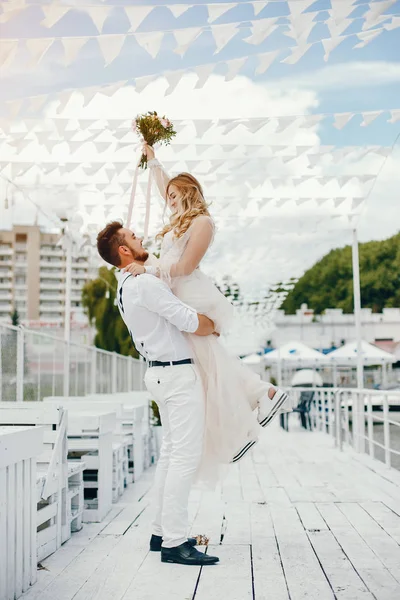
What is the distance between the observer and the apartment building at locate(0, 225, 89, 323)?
121 m

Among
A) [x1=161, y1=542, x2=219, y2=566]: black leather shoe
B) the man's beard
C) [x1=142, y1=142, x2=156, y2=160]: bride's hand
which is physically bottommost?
[x1=161, y1=542, x2=219, y2=566]: black leather shoe

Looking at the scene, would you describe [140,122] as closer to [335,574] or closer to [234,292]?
[335,574]

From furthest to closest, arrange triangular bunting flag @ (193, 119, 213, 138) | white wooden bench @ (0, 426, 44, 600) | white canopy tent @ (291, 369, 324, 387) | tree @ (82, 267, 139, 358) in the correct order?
tree @ (82, 267, 139, 358) → white canopy tent @ (291, 369, 324, 387) → triangular bunting flag @ (193, 119, 213, 138) → white wooden bench @ (0, 426, 44, 600)

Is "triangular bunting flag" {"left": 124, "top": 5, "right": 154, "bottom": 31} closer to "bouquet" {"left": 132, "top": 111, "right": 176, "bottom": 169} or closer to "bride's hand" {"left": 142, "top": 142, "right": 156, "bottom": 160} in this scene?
"bouquet" {"left": 132, "top": 111, "right": 176, "bottom": 169}

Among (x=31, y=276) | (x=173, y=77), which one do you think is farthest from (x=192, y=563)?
(x=31, y=276)

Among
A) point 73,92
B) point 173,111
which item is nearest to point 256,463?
point 173,111

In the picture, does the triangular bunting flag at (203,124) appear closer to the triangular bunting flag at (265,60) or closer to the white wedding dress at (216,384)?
the triangular bunting flag at (265,60)

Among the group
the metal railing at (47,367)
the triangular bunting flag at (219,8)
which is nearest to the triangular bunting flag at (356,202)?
the metal railing at (47,367)

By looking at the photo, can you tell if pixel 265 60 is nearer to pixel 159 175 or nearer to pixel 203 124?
pixel 203 124

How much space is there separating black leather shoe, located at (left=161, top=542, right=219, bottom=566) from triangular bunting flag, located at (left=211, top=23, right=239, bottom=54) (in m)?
3.55

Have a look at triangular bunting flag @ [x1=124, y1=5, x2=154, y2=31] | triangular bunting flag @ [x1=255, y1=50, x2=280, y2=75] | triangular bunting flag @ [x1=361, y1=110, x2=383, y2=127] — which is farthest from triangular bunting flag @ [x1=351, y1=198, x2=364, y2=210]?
triangular bunting flag @ [x1=124, y1=5, x2=154, y2=31]

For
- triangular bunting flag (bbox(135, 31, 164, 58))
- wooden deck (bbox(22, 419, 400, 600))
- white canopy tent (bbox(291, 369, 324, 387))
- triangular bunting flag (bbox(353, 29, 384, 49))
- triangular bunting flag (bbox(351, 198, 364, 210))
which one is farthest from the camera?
white canopy tent (bbox(291, 369, 324, 387))

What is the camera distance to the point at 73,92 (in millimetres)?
6680

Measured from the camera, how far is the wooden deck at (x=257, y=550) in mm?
3219
